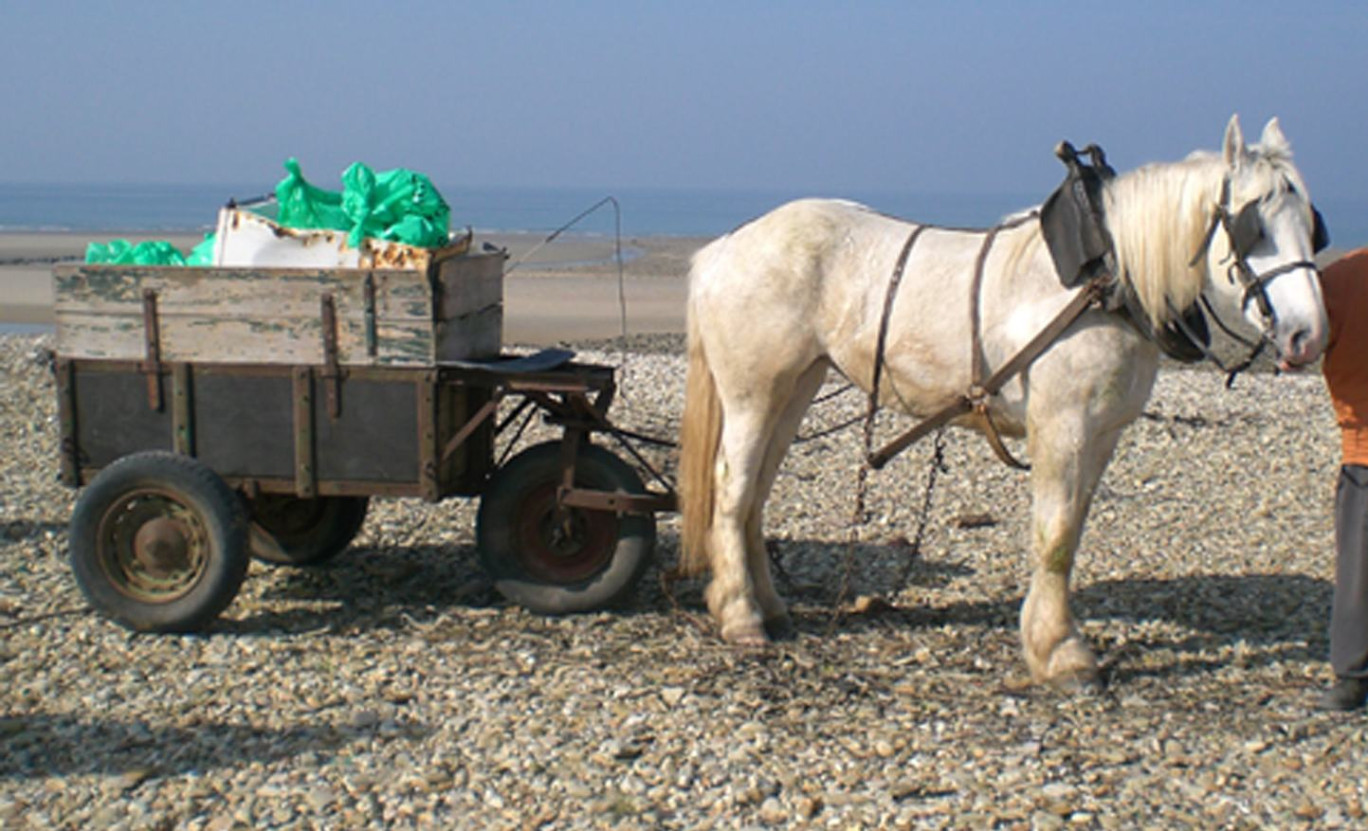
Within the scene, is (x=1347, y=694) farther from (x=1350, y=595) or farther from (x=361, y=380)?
(x=361, y=380)

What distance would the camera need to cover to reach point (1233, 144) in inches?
190

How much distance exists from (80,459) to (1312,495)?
7443 mm

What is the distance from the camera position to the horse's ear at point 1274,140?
486cm

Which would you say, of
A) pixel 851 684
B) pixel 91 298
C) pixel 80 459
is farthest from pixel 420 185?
pixel 851 684

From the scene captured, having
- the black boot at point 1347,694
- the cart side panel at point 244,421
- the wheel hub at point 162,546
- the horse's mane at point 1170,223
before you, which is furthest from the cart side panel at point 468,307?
the black boot at point 1347,694

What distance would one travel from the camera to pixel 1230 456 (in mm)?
10234

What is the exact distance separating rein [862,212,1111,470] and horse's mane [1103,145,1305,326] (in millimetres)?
154

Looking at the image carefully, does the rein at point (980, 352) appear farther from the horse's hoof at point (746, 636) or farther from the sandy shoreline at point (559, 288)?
the sandy shoreline at point (559, 288)

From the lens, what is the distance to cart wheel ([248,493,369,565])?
6938 mm

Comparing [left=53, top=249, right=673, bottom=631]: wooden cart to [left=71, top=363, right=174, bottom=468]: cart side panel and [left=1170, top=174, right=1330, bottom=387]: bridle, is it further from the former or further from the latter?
[left=1170, top=174, right=1330, bottom=387]: bridle

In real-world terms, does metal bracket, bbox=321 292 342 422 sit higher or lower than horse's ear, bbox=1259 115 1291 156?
lower

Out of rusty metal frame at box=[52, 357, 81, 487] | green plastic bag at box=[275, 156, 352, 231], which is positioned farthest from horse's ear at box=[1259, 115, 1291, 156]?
rusty metal frame at box=[52, 357, 81, 487]

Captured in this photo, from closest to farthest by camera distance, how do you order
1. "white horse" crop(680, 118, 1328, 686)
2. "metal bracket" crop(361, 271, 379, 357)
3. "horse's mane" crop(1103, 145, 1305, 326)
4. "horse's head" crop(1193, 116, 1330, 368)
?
"horse's head" crop(1193, 116, 1330, 368), "white horse" crop(680, 118, 1328, 686), "horse's mane" crop(1103, 145, 1305, 326), "metal bracket" crop(361, 271, 379, 357)

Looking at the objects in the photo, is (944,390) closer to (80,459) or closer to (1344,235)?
(80,459)
